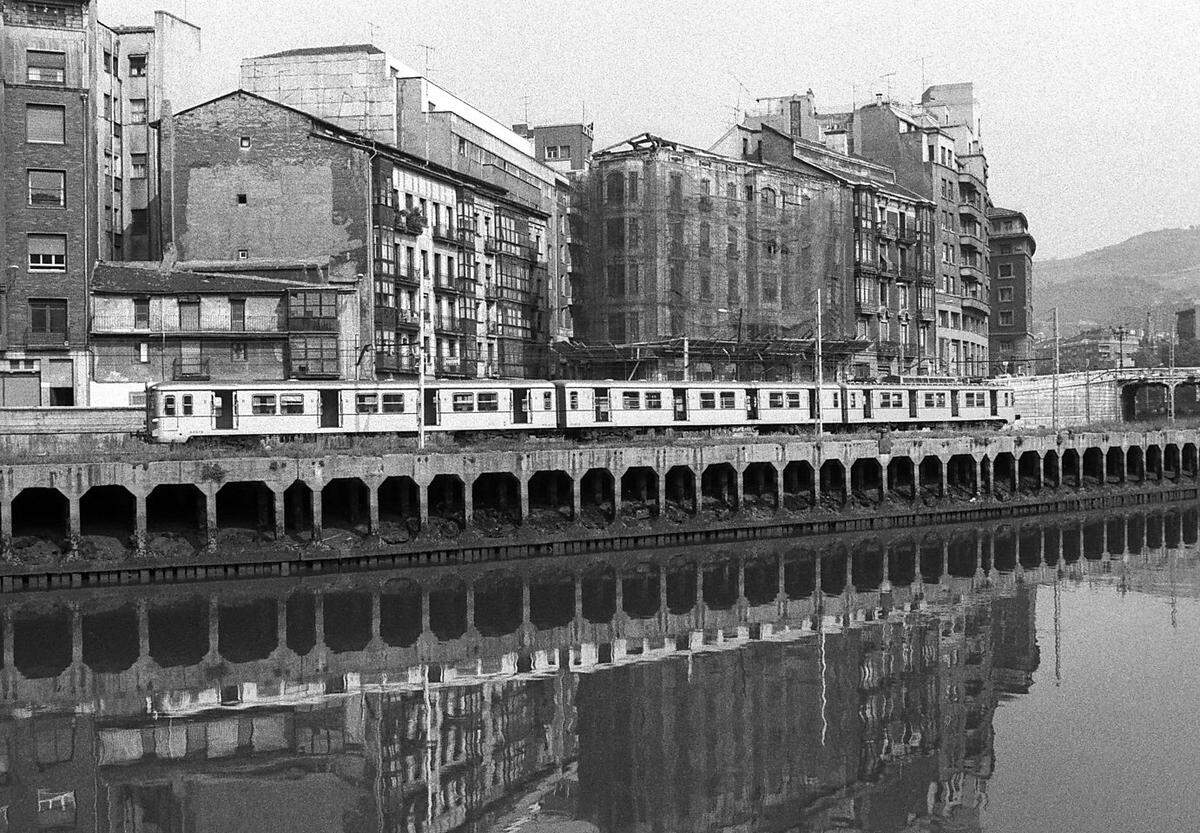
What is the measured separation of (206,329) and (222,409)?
798 cm

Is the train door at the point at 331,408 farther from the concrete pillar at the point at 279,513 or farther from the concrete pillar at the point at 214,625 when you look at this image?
the concrete pillar at the point at 214,625

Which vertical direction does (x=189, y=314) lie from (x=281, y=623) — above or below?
above

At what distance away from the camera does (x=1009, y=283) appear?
14200 cm

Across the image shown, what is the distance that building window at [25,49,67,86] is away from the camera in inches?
2378

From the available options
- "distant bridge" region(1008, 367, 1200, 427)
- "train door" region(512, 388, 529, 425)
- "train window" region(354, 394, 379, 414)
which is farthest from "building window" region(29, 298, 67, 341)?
"distant bridge" region(1008, 367, 1200, 427)

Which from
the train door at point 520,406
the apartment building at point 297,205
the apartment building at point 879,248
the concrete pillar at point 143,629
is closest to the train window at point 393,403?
the train door at point 520,406

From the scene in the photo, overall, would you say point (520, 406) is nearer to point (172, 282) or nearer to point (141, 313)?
point (172, 282)

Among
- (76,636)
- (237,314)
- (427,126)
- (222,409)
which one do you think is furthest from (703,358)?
(76,636)

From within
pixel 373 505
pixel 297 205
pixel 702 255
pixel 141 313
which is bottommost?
pixel 373 505

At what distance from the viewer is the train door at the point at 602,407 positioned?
207ft

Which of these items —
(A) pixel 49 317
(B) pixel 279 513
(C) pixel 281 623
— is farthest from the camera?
(A) pixel 49 317

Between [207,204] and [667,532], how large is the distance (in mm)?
30020

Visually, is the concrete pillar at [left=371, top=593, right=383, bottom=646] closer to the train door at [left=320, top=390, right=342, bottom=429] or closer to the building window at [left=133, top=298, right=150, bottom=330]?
the train door at [left=320, top=390, right=342, bottom=429]

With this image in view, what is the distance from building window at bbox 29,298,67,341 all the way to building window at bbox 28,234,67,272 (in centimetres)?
149
